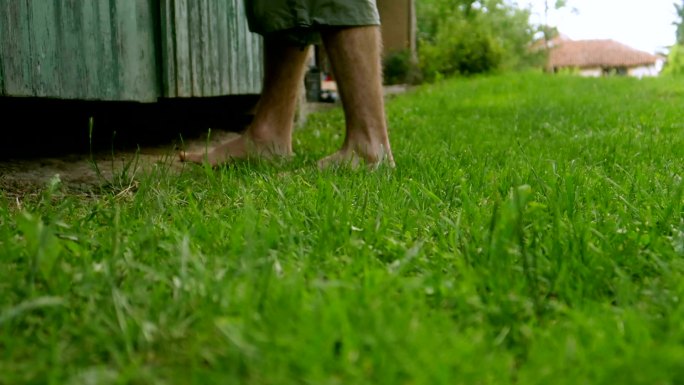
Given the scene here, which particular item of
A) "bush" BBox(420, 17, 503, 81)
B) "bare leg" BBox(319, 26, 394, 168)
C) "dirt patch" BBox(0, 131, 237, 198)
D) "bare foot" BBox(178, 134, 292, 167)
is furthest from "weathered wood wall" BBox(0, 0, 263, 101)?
"bush" BBox(420, 17, 503, 81)

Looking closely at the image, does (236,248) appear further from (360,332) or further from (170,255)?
(360,332)

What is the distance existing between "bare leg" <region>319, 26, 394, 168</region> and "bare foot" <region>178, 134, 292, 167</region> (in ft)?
1.13

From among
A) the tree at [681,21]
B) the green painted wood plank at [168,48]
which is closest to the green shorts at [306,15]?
the green painted wood plank at [168,48]

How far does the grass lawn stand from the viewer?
0.83 metres

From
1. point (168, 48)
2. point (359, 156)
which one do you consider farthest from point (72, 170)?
point (359, 156)

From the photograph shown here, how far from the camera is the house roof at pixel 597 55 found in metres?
46.2

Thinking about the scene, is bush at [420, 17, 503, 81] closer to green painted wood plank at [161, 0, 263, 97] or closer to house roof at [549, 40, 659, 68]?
green painted wood plank at [161, 0, 263, 97]

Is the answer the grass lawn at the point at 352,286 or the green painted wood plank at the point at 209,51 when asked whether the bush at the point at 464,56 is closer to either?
the green painted wood plank at the point at 209,51

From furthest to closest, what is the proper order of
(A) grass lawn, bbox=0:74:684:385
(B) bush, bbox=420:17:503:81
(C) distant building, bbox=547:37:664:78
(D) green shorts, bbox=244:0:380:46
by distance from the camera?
1. (C) distant building, bbox=547:37:664:78
2. (B) bush, bbox=420:17:503:81
3. (D) green shorts, bbox=244:0:380:46
4. (A) grass lawn, bbox=0:74:684:385

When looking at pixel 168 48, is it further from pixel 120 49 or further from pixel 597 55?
pixel 597 55

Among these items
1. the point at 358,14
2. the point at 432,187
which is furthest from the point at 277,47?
the point at 432,187

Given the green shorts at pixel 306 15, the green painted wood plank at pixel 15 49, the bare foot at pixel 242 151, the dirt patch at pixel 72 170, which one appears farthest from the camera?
the bare foot at pixel 242 151

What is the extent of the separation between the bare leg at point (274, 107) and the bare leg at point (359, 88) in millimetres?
320

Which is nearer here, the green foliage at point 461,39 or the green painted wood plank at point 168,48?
the green painted wood plank at point 168,48
